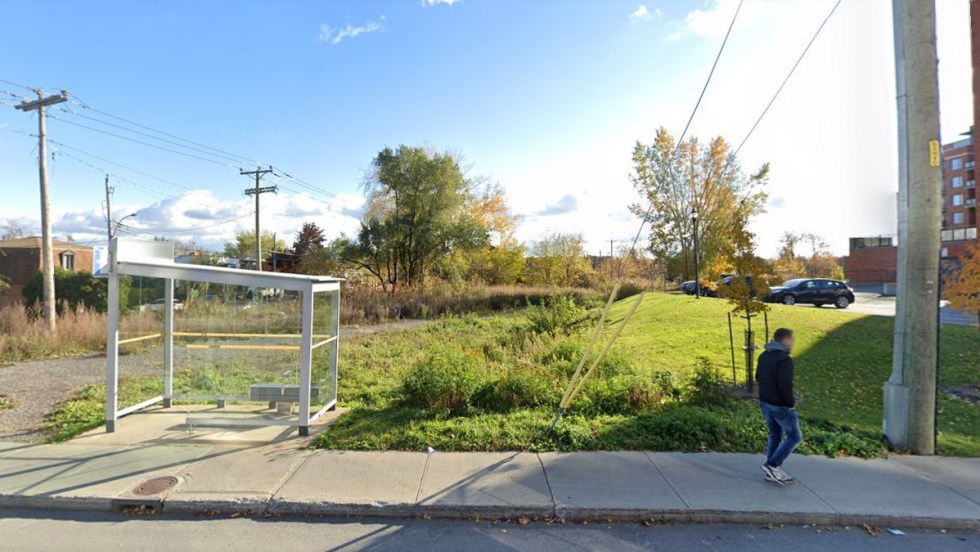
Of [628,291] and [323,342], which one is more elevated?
[323,342]

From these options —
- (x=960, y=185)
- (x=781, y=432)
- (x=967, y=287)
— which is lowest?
(x=781, y=432)

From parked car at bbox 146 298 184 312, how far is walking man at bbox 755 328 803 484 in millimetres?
8244

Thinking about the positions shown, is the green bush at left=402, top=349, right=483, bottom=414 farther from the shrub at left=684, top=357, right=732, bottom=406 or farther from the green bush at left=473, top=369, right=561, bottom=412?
the shrub at left=684, top=357, right=732, bottom=406

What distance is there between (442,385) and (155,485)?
3.43 m

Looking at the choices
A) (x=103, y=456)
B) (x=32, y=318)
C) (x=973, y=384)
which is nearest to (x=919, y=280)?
(x=973, y=384)

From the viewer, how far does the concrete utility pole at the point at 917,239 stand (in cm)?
539

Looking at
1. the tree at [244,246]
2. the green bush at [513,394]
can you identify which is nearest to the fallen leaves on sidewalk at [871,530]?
the green bush at [513,394]

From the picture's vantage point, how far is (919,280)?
543cm

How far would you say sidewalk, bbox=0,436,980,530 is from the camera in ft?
13.1

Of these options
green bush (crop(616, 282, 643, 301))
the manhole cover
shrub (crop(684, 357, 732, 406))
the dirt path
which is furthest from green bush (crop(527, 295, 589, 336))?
green bush (crop(616, 282, 643, 301))

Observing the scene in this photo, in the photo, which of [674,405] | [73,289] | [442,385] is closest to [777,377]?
[674,405]

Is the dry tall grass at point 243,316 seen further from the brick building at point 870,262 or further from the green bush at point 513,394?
the brick building at point 870,262

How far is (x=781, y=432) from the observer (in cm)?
468

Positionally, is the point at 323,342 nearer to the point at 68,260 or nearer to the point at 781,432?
the point at 781,432
